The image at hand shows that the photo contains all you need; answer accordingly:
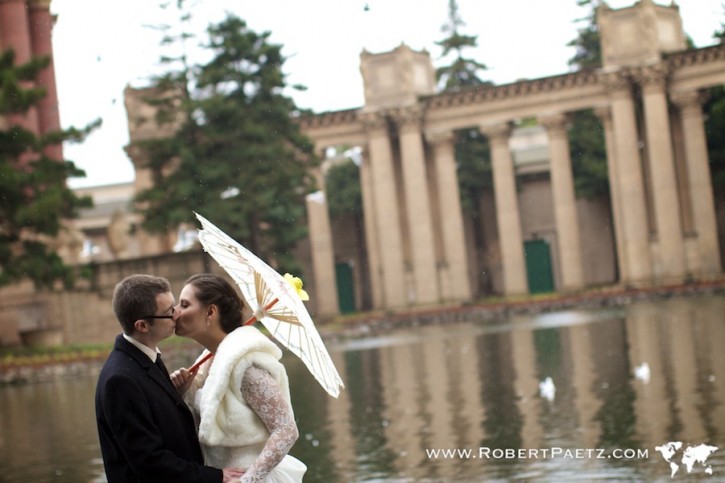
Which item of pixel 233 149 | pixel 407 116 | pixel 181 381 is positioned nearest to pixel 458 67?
pixel 407 116

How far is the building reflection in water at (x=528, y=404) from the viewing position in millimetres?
11320

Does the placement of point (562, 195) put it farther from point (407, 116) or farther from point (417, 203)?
point (407, 116)

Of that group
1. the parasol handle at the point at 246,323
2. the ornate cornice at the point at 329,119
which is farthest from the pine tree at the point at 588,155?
the parasol handle at the point at 246,323

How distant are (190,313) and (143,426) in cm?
59

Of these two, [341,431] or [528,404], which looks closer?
[341,431]

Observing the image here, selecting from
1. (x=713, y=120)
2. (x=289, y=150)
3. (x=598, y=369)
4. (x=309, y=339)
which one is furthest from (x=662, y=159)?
(x=309, y=339)

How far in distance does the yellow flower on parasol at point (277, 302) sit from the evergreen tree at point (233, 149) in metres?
36.2

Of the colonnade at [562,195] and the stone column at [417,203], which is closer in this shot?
the colonnade at [562,195]

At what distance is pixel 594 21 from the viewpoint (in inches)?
2702

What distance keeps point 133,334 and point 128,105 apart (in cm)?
4610

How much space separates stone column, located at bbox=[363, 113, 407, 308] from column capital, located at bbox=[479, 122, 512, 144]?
14.0 ft

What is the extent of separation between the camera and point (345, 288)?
64.3 m

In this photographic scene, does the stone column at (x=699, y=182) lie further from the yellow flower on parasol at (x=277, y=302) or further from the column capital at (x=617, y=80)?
the yellow flower on parasol at (x=277, y=302)

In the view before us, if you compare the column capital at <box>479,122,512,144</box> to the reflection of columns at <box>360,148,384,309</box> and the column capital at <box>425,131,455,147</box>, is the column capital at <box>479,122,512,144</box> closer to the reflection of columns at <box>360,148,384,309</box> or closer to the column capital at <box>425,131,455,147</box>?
the column capital at <box>425,131,455,147</box>
